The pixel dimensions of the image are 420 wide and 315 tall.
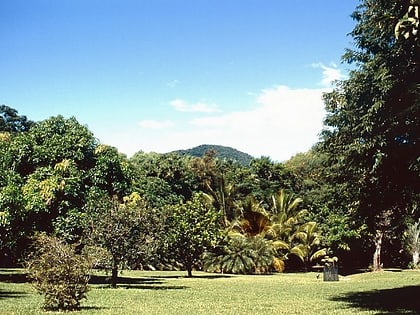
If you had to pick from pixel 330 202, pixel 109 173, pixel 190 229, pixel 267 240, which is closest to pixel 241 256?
pixel 267 240

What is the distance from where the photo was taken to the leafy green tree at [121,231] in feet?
85.9

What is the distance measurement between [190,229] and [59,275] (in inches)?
864

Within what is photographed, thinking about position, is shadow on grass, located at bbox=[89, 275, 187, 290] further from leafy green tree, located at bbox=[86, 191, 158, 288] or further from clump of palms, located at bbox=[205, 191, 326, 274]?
clump of palms, located at bbox=[205, 191, 326, 274]

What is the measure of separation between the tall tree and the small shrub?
1010cm

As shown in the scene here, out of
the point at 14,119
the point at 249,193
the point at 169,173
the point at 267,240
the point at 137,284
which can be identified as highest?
the point at 14,119

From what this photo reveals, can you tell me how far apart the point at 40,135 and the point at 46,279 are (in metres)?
17.1

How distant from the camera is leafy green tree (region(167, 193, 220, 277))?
37406 mm

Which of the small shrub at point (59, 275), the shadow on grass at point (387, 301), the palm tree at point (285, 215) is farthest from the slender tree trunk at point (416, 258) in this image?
the small shrub at point (59, 275)

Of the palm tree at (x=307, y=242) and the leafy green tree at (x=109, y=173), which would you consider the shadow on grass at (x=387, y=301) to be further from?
the palm tree at (x=307, y=242)

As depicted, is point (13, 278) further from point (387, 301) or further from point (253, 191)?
point (253, 191)

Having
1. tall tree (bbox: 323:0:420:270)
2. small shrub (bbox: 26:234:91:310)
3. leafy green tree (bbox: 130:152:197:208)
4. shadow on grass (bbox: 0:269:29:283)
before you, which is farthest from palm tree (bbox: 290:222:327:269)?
small shrub (bbox: 26:234:91:310)

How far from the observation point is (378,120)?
16938 millimetres

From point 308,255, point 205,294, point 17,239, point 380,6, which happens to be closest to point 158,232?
point 205,294

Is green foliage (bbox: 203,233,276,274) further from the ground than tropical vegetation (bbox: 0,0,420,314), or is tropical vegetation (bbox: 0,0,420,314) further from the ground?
tropical vegetation (bbox: 0,0,420,314)
